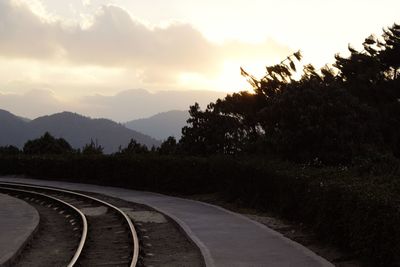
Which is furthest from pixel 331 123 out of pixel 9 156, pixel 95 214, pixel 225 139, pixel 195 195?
pixel 9 156

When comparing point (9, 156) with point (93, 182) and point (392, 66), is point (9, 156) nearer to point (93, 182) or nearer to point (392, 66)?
point (93, 182)

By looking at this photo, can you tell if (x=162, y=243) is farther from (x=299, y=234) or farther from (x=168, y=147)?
(x=168, y=147)

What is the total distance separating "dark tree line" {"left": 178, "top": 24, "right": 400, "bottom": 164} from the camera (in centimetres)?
2419

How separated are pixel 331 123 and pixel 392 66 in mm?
22557

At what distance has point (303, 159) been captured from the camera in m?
24.0

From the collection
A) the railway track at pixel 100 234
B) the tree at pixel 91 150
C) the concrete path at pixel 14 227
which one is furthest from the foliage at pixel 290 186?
the concrete path at pixel 14 227

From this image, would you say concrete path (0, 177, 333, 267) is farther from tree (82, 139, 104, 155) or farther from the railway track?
tree (82, 139, 104, 155)

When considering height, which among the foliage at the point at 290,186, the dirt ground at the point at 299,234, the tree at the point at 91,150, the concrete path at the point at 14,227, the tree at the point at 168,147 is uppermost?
the tree at the point at 168,147

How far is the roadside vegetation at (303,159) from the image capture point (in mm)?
10602

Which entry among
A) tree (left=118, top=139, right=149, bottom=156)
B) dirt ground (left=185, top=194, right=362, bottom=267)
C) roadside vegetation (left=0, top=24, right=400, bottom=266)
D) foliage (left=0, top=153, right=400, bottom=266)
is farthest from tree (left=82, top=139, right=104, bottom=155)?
dirt ground (left=185, top=194, right=362, bottom=267)

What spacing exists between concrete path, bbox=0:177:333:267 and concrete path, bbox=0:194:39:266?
4.07 m

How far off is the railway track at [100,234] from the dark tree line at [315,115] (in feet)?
29.7

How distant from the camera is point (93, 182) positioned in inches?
1356

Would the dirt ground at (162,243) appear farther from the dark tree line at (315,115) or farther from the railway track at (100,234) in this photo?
→ the dark tree line at (315,115)
